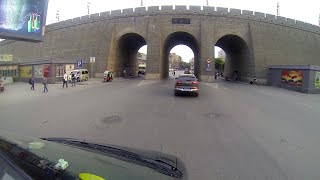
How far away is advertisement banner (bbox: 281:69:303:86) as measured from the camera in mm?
26241

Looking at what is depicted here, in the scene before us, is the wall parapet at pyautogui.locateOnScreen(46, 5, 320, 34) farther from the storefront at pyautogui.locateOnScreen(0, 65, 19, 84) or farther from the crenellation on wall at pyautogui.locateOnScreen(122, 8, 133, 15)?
the storefront at pyautogui.locateOnScreen(0, 65, 19, 84)

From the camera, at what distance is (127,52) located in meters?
50.1

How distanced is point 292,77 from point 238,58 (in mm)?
17203

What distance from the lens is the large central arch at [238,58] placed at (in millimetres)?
39062

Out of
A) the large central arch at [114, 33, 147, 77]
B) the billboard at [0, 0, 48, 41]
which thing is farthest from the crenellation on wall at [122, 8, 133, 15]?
the billboard at [0, 0, 48, 41]

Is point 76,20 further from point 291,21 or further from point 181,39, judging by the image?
point 291,21

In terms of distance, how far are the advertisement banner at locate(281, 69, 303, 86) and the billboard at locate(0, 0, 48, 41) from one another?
24.5 metres

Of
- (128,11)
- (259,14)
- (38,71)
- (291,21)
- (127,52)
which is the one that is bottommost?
(38,71)

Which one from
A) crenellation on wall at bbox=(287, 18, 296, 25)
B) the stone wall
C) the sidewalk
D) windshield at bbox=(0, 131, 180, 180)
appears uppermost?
crenellation on wall at bbox=(287, 18, 296, 25)

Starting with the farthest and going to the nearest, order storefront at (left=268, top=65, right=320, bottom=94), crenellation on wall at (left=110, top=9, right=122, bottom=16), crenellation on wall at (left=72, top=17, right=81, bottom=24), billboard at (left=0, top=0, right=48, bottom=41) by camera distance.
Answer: crenellation on wall at (left=72, top=17, right=81, bottom=24) → crenellation on wall at (left=110, top=9, right=122, bottom=16) → storefront at (left=268, top=65, right=320, bottom=94) → billboard at (left=0, top=0, right=48, bottom=41)

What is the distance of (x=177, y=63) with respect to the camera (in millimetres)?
153250

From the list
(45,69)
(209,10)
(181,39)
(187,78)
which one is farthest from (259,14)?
(45,69)

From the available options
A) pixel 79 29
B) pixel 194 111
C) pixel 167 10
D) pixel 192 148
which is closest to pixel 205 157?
pixel 192 148

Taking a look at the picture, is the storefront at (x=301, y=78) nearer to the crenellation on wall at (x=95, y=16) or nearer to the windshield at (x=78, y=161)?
the windshield at (x=78, y=161)
